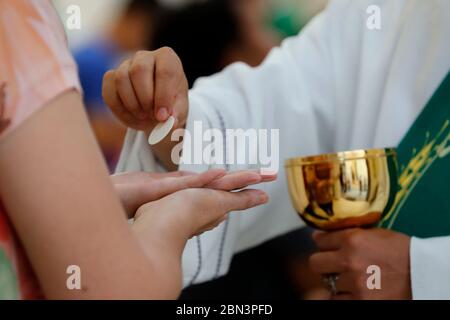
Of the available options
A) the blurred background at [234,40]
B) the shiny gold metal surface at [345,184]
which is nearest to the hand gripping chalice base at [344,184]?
the shiny gold metal surface at [345,184]

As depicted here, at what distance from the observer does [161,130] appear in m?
0.73

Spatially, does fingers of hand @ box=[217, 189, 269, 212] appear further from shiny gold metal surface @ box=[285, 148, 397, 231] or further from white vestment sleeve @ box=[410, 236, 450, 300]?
white vestment sleeve @ box=[410, 236, 450, 300]

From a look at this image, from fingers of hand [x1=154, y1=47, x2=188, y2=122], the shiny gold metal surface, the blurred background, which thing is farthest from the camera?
the blurred background

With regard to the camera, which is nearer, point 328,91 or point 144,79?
point 144,79

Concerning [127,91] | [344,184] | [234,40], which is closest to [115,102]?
[127,91]

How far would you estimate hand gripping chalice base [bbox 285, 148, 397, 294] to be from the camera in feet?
2.68

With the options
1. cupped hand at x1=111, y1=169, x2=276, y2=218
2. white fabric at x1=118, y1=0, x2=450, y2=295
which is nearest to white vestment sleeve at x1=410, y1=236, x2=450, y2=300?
white fabric at x1=118, y1=0, x2=450, y2=295

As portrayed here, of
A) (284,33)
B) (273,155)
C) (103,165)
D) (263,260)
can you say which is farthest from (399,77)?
(103,165)

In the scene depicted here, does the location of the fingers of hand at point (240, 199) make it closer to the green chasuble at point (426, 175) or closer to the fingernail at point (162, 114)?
the fingernail at point (162, 114)

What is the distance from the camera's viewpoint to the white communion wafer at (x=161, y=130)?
72 centimetres

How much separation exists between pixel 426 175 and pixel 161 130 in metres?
0.39

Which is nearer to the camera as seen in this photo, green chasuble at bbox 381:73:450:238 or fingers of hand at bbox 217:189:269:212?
fingers of hand at bbox 217:189:269:212

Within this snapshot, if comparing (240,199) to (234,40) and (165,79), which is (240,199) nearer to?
(165,79)

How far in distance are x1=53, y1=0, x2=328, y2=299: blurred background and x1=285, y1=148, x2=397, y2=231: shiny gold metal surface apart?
0.29 metres
